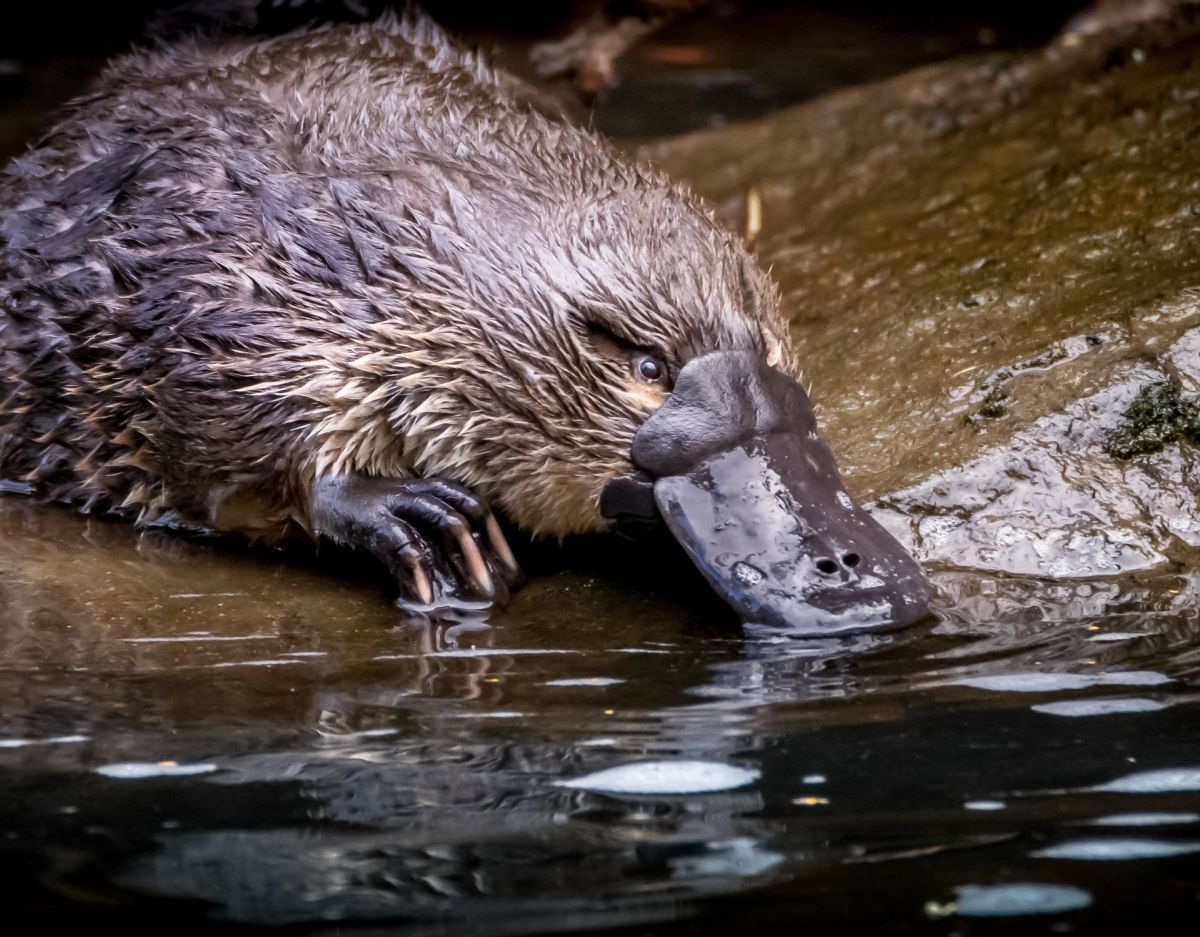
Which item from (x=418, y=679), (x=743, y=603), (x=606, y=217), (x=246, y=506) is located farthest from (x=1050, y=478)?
(x=246, y=506)

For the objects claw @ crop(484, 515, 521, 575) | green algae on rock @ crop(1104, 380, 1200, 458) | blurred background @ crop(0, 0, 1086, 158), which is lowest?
claw @ crop(484, 515, 521, 575)

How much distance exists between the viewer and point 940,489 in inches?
132

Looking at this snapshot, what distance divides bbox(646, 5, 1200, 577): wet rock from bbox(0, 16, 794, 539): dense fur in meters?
0.47

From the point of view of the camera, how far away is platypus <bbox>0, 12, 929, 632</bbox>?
10.3ft

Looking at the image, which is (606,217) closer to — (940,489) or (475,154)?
(475,154)

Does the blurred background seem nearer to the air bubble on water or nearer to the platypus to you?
the platypus

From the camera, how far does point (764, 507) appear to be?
9.98 feet

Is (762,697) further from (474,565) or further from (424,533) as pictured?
(424,533)

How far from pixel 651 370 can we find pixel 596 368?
0.36ft

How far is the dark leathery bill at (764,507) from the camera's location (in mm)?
2869

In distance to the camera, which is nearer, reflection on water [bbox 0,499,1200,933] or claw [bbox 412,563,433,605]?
reflection on water [bbox 0,499,1200,933]

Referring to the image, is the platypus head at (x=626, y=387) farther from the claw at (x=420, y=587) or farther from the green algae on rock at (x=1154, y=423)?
the green algae on rock at (x=1154, y=423)

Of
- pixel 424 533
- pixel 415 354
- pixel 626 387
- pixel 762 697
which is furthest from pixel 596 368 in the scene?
pixel 762 697

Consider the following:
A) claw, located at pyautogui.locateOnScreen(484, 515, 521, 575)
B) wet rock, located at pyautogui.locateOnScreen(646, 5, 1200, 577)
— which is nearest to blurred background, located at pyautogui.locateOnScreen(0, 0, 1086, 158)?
wet rock, located at pyautogui.locateOnScreen(646, 5, 1200, 577)
